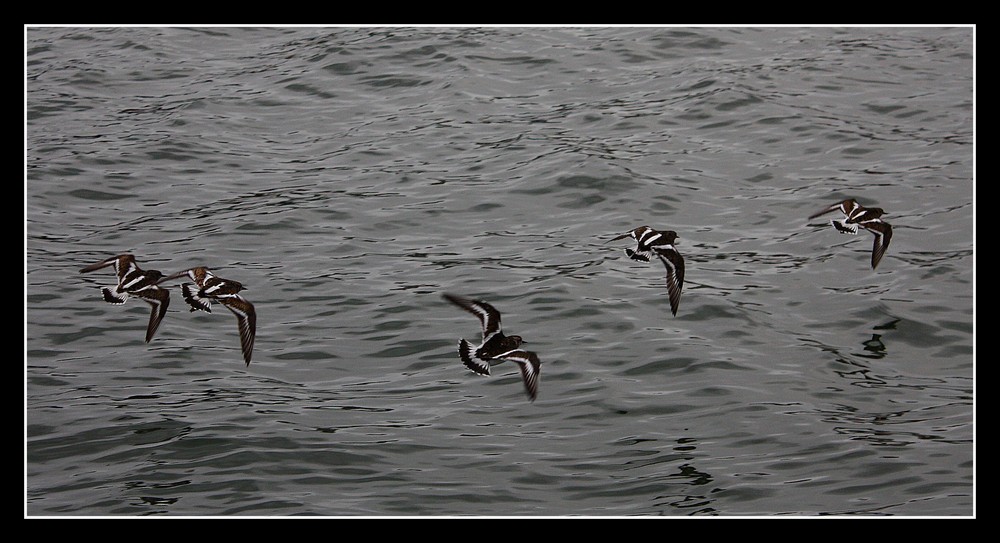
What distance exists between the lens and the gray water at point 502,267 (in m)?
7.82

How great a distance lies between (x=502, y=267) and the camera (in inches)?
428

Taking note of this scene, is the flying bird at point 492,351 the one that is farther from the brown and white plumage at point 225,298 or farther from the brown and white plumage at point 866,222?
the brown and white plumage at point 866,222

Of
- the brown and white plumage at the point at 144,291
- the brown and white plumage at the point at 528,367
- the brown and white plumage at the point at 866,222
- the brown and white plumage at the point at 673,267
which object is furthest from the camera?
the brown and white plumage at the point at 866,222

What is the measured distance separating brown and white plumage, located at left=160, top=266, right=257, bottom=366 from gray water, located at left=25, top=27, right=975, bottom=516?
0.73 m

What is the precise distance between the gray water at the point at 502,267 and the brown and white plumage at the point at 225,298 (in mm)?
730

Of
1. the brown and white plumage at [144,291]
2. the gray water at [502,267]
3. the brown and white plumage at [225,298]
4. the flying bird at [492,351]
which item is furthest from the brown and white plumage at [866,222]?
the brown and white plumage at [144,291]

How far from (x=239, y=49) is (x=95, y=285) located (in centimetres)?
672

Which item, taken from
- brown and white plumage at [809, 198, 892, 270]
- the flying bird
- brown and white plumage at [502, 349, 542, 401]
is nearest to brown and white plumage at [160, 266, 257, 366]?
Answer: the flying bird

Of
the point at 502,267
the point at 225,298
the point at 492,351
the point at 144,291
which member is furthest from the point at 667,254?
the point at 144,291

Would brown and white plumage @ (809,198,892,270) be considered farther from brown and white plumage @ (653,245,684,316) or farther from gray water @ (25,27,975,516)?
brown and white plumage @ (653,245,684,316)

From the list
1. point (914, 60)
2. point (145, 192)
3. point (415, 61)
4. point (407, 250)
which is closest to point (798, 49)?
point (914, 60)

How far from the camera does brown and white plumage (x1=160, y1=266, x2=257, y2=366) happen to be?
26.0 feet

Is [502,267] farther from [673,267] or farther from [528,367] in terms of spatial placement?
[528,367]

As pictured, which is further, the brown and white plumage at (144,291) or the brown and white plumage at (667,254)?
the brown and white plumage at (667,254)
